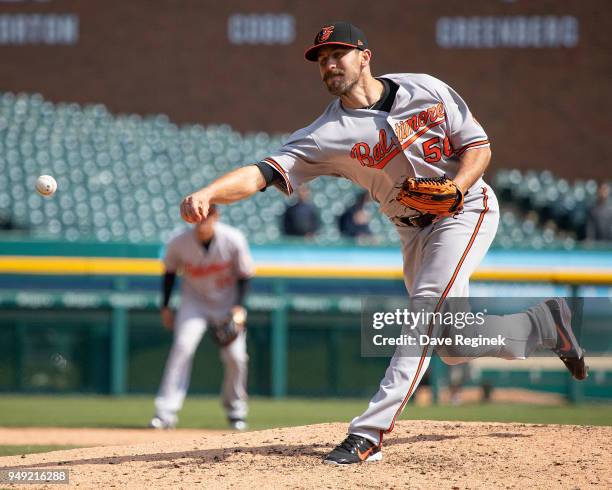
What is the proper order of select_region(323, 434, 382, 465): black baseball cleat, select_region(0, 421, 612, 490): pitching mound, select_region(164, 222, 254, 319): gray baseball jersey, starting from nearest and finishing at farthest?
select_region(0, 421, 612, 490): pitching mound < select_region(323, 434, 382, 465): black baseball cleat < select_region(164, 222, 254, 319): gray baseball jersey

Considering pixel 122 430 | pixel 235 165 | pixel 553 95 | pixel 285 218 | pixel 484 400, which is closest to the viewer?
pixel 122 430

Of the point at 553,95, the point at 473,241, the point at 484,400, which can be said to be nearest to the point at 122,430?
the point at 473,241

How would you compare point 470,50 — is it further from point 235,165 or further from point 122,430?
point 122,430

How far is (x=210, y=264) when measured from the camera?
8203 millimetres

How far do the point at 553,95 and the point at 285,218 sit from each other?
771 cm

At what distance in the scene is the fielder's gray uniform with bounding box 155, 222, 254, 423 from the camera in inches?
314

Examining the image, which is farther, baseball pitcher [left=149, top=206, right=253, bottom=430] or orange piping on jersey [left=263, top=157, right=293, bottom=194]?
baseball pitcher [left=149, top=206, right=253, bottom=430]

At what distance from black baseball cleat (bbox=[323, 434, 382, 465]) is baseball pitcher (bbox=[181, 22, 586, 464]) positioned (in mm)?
11

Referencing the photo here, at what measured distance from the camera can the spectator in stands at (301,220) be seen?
472 inches

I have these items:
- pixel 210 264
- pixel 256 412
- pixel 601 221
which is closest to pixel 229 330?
pixel 210 264

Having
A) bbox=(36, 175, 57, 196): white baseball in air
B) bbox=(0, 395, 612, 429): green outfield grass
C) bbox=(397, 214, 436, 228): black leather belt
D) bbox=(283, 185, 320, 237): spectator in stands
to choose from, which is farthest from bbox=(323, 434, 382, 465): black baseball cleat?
bbox=(283, 185, 320, 237): spectator in stands

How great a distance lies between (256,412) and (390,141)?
16.0 ft

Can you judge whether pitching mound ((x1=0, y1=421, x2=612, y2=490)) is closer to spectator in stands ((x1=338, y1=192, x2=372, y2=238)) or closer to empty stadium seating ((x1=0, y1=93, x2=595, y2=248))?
spectator in stands ((x1=338, y1=192, x2=372, y2=238))

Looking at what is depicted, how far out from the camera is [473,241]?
4.70 m
